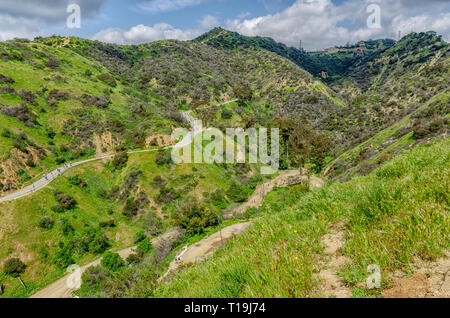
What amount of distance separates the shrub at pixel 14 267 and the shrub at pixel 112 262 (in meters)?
9.10

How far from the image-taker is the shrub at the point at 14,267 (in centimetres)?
2612

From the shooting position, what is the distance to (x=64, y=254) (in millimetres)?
30328

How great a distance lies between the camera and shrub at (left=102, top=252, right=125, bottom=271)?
95.6 feet

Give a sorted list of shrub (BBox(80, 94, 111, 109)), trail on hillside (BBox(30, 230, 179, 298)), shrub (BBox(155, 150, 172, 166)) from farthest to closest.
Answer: shrub (BBox(80, 94, 111, 109)), shrub (BBox(155, 150, 172, 166)), trail on hillside (BBox(30, 230, 179, 298))

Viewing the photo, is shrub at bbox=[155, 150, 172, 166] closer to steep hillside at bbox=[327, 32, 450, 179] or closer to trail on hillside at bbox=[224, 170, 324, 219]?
trail on hillside at bbox=[224, 170, 324, 219]

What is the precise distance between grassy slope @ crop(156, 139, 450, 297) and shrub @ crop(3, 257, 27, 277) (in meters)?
34.5

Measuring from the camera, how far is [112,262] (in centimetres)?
2931

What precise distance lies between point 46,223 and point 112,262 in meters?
12.1

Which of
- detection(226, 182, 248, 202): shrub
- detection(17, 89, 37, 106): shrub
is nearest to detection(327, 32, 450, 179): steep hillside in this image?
detection(226, 182, 248, 202): shrub

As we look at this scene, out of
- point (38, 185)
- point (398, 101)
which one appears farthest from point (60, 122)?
point (398, 101)

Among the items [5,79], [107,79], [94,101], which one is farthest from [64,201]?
[107,79]

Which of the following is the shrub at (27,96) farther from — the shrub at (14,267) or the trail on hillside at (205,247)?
the trail on hillside at (205,247)

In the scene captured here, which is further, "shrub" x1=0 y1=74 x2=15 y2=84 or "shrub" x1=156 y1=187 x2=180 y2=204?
"shrub" x1=0 y1=74 x2=15 y2=84

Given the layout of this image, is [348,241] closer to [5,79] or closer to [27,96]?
[27,96]
